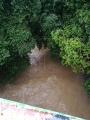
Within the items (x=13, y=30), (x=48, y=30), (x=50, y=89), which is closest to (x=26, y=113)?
(x=13, y=30)

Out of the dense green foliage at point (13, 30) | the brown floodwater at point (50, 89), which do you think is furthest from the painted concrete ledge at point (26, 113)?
the brown floodwater at point (50, 89)

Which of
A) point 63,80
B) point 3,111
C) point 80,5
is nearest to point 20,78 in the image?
point 63,80

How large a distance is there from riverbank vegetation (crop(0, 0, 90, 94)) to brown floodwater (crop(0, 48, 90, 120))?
3.22ft

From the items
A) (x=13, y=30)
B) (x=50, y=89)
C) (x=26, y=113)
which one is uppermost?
(x=13, y=30)

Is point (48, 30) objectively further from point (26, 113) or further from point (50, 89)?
point (26, 113)

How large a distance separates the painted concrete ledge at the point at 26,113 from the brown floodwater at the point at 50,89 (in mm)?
4205

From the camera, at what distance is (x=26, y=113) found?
412 centimetres

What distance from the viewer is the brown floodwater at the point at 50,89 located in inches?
327

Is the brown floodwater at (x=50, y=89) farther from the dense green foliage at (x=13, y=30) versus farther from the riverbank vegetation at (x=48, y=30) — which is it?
the dense green foliage at (x=13, y=30)

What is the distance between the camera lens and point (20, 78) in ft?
30.2

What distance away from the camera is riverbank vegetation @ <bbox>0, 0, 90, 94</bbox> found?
6.92 m

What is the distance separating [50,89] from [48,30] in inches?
98.7

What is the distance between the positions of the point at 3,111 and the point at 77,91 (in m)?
4.98

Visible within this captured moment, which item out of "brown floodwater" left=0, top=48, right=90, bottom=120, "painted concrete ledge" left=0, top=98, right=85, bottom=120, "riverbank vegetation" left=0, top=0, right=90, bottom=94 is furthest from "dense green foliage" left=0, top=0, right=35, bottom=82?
"painted concrete ledge" left=0, top=98, right=85, bottom=120
